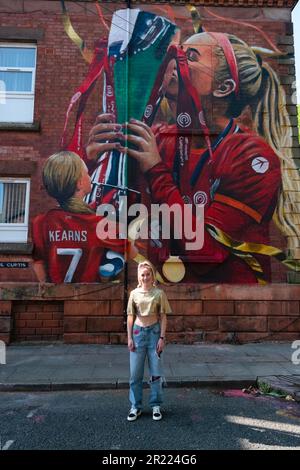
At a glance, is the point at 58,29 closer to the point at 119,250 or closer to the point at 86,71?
the point at 86,71

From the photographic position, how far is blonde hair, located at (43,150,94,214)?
882 cm

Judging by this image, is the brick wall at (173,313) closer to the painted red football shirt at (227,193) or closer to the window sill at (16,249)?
the painted red football shirt at (227,193)

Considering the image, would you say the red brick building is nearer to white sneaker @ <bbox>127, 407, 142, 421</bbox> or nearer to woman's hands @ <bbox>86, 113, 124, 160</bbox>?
woman's hands @ <bbox>86, 113, 124, 160</bbox>

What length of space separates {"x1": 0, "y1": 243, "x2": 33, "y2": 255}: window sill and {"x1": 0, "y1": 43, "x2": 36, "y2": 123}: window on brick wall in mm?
3125

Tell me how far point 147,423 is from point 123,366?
2.41 meters

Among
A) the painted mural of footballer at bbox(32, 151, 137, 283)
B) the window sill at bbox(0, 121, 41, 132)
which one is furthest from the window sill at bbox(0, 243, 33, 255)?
the window sill at bbox(0, 121, 41, 132)

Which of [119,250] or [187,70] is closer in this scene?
[119,250]

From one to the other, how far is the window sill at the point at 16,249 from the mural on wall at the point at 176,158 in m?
0.20

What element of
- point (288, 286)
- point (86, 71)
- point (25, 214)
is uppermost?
point (86, 71)

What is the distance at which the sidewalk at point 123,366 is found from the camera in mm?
5770

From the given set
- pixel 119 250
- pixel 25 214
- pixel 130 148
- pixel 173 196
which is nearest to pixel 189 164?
pixel 173 196

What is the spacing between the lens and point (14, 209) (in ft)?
29.5

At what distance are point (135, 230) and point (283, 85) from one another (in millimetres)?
5352

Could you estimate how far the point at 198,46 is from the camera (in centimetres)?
945
